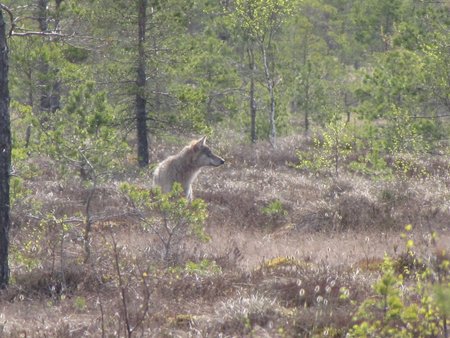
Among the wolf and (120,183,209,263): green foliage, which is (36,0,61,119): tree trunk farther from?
(120,183,209,263): green foliage

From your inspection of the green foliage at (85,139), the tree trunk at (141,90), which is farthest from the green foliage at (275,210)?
the tree trunk at (141,90)

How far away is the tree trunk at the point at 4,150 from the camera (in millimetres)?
8568

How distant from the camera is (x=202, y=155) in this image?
1661cm

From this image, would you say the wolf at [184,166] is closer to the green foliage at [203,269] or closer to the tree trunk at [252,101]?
the green foliage at [203,269]

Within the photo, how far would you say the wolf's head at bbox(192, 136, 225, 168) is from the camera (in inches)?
649

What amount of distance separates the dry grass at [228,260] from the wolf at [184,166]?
919 millimetres

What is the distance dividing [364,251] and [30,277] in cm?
454

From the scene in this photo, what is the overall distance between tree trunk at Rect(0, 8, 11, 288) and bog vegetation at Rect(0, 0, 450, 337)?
502mm

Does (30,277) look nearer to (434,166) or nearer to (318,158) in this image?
(318,158)

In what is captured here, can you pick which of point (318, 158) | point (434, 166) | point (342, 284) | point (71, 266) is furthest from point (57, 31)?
point (434, 166)

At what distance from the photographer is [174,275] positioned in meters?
9.29

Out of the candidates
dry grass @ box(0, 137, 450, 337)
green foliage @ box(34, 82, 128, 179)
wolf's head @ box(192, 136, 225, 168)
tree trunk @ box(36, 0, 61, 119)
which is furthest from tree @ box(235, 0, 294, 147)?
green foliage @ box(34, 82, 128, 179)

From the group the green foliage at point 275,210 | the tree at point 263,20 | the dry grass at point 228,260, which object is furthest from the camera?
the tree at point 263,20

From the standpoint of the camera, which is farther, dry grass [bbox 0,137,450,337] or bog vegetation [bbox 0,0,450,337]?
bog vegetation [bbox 0,0,450,337]
